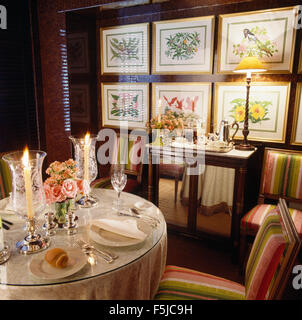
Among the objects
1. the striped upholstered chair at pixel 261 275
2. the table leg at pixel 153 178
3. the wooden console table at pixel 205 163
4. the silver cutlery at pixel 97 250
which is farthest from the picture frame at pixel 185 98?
the silver cutlery at pixel 97 250

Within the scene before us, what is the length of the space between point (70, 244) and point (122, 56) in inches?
94.7

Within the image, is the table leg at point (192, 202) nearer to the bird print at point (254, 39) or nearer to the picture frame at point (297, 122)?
the picture frame at point (297, 122)

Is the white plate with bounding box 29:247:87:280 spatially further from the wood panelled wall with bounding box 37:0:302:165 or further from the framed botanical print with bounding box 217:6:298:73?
the framed botanical print with bounding box 217:6:298:73

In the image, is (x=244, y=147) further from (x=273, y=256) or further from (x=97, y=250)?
(x=97, y=250)

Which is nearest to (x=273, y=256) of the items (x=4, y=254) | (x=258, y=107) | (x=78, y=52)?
(x=4, y=254)

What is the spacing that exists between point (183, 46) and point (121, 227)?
207cm

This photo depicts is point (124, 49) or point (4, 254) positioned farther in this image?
point (124, 49)

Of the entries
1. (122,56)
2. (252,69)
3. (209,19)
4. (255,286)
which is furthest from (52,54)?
(255,286)

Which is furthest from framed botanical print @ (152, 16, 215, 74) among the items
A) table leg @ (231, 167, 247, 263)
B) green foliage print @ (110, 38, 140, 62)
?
table leg @ (231, 167, 247, 263)

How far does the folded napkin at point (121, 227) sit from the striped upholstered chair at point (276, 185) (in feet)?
3.59

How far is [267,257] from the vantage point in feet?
3.63

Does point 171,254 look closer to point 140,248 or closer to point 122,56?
point 140,248

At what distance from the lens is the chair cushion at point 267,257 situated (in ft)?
3.48

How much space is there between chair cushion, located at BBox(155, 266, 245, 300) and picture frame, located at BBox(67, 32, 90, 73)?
8.28ft
